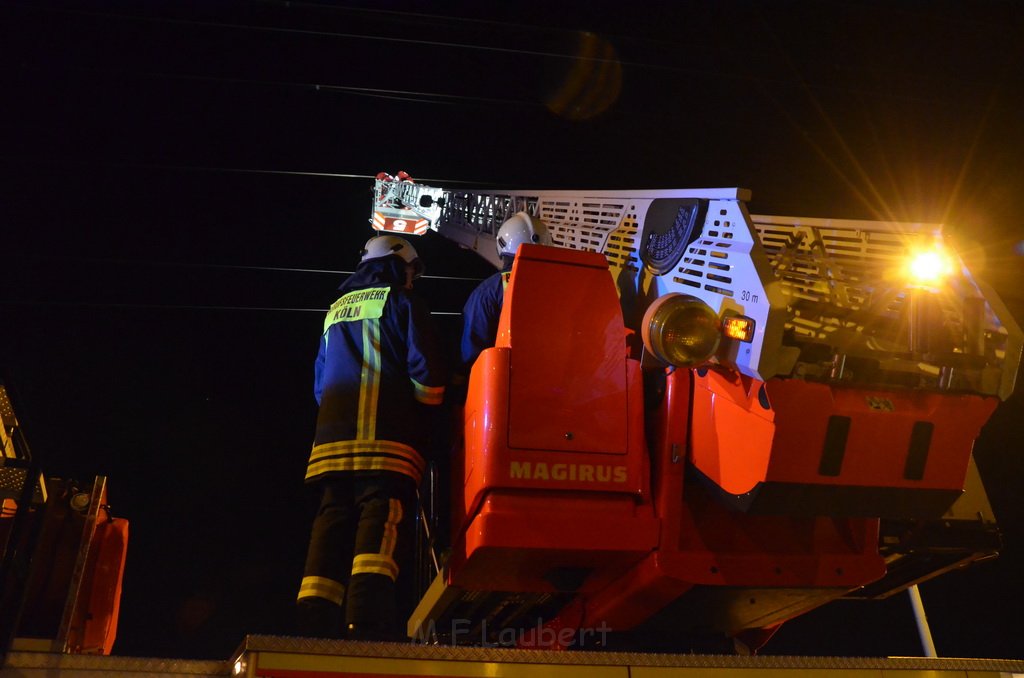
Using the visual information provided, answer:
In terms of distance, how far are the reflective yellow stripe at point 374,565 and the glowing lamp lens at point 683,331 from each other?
1734 millimetres

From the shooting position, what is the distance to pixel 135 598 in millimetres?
8188

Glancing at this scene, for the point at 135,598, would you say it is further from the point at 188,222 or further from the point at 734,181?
the point at 734,181

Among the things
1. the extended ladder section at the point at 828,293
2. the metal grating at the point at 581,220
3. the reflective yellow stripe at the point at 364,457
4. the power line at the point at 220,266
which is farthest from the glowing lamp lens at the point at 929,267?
the power line at the point at 220,266

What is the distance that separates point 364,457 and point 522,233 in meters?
1.86

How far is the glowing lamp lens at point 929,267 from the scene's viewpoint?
3.94 m

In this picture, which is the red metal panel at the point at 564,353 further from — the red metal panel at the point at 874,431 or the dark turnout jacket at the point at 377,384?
the dark turnout jacket at the point at 377,384

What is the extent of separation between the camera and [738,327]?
11.4ft

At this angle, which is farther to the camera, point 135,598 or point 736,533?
point 135,598

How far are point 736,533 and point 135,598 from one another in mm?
6739

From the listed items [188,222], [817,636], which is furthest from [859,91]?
[188,222]

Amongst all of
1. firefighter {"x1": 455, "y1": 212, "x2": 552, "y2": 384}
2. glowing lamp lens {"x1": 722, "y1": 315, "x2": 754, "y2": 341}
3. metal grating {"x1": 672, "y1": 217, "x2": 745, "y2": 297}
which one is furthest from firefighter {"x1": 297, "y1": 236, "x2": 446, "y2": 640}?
glowing lamp lens {"x1": 722, "y1": 315, "x2": 754, "y2": 341}

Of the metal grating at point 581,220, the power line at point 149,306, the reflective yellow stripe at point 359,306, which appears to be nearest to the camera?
the reflective yellow stripe at point 359,306

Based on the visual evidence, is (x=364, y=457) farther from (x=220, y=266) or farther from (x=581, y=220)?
(x=220, y=266)

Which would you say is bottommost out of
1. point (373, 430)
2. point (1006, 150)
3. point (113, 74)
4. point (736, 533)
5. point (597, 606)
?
point (597, 606)
